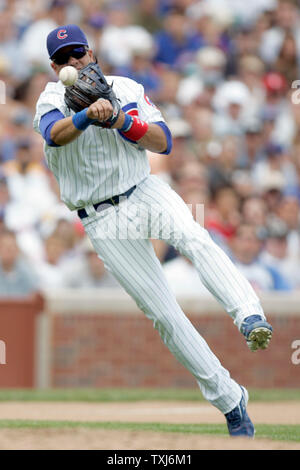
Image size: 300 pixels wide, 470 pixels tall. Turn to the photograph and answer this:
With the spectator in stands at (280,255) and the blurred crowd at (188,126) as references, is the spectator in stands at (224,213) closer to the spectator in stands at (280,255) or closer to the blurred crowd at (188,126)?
the blurred crowd at (188,126)

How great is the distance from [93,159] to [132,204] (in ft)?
1.07

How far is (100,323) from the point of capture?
9.16 meters

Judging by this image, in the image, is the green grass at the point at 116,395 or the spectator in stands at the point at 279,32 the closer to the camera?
the green grass at the point at 116,395

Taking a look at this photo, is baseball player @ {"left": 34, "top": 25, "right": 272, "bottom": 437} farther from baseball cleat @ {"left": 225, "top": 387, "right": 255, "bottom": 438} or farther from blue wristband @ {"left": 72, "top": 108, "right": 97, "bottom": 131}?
blue wristband @ {"left": 72, "top": 108, "right": 97, "bottom": 131}

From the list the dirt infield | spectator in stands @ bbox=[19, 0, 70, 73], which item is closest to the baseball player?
the dirt infield

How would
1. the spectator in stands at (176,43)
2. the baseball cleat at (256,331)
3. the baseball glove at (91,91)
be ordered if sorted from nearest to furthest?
the baseball cleat at (256,331) < the baseball glove at (91,91) < the spectator in stands at (176,43)

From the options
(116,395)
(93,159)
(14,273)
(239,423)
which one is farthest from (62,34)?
(14,273)

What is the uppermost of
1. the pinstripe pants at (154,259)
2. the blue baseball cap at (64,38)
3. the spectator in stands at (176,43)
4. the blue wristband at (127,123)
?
the spectator in stands at (176,43)

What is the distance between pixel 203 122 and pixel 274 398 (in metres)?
4.21

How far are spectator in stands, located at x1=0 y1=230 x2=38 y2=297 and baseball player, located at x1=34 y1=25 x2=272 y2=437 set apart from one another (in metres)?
3.65

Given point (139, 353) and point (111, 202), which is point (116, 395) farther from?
point (111, 202)

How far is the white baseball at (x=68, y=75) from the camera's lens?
502cm

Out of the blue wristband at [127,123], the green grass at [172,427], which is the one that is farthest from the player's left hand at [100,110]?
the green grass at [172,427]

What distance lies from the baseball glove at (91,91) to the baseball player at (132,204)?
0.01 m
